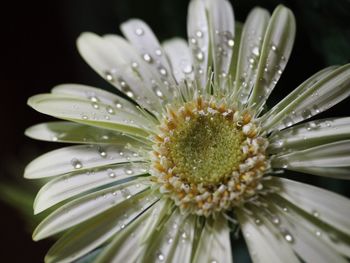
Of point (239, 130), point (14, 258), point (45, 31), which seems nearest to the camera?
point (239, 130)

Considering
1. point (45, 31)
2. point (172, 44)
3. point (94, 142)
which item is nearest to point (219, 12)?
point (172, 44)

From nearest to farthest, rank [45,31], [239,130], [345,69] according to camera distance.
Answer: [345,69] < [239,130] < [45,31]

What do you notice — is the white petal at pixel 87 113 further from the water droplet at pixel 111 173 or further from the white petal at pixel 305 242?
the white petal at pixel 305 242

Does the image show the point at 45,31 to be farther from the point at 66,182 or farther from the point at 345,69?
the point at 345,69

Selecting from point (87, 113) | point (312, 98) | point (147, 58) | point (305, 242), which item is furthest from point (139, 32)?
point (305, 242)

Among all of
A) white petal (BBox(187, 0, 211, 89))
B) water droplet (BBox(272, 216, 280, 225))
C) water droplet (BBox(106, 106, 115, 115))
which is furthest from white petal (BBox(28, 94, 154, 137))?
water droplet (BBox(272, 216, 280, 225))
